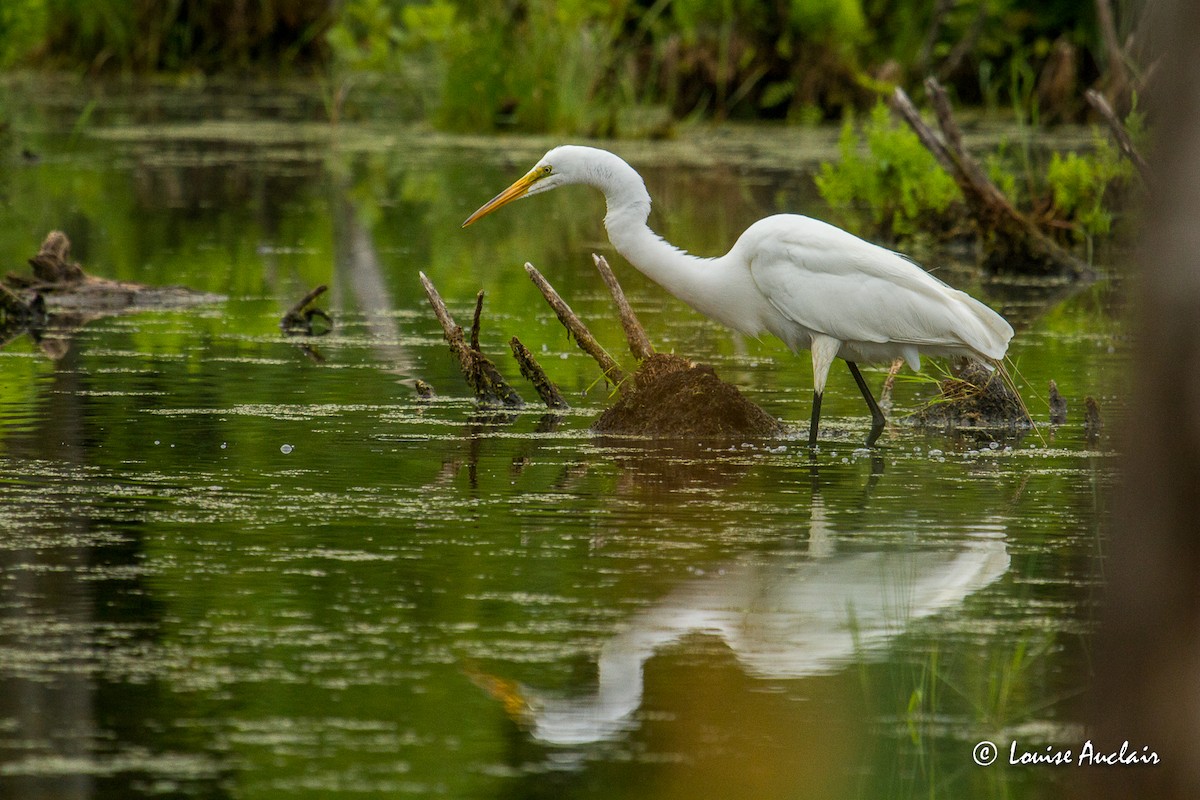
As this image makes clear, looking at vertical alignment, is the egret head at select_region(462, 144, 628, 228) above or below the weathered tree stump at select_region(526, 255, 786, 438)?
above

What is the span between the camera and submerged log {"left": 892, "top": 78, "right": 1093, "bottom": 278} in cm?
1195

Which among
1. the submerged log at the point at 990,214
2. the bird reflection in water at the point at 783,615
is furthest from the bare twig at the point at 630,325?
the submerged log at the point at 990,214

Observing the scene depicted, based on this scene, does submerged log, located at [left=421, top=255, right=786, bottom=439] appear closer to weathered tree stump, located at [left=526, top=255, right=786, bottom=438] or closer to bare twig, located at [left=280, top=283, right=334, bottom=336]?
weathered tree stump, located at [left=526, top=255, right=786, bottom=438]

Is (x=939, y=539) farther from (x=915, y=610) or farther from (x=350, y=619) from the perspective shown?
(x=350, y=619)

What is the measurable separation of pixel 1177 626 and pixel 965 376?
547 centimetres

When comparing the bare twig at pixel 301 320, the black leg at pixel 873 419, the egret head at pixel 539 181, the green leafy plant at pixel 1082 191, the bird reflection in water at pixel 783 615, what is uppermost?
the green leafy plant at pixel 1082 191

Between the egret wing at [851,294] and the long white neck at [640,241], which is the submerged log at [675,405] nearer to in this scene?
the long white neck at [640,241]

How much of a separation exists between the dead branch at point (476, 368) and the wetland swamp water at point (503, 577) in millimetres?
237

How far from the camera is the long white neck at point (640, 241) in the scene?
7.95 meters

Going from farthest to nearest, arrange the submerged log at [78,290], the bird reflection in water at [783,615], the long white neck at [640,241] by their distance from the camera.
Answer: the submerged log at [78,290]
the long white neck at [640,241]
the bird reflection in water at [783,615]

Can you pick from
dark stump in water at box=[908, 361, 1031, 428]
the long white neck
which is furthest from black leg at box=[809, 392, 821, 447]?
dark stump in water at box=[908, 361, 1031, 428]

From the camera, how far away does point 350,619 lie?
506 centimetres

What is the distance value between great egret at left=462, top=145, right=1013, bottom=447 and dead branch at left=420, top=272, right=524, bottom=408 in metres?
0.83

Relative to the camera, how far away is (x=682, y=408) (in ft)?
25.9
